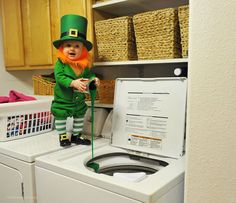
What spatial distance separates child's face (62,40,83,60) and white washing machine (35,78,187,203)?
0.34 m

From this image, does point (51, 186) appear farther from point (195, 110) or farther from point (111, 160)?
point (195, 110)

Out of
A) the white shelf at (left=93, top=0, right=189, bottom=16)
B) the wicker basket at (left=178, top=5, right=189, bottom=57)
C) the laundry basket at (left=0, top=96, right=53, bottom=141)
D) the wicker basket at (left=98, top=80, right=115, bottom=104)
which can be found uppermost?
the white shelf at (left=93, top=0, right=189, bottom=16)

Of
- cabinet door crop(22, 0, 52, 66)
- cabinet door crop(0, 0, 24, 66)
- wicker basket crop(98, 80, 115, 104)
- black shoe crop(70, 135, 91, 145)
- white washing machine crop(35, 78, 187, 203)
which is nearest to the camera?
white washing machine crop(35, 78, 187, 203)

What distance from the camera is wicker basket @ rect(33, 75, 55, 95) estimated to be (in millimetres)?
1982

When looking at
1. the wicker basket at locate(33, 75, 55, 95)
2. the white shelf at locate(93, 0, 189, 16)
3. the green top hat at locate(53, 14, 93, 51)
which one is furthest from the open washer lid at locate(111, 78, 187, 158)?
the wicker basket at locate(33, 75, 55, 95)

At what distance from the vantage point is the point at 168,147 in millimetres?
1309

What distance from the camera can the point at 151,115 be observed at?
1384 millimetres

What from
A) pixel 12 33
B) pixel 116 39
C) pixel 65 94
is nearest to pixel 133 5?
pixel 116 39

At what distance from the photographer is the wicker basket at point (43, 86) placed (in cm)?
198

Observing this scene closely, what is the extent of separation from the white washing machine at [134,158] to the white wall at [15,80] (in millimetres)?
1399

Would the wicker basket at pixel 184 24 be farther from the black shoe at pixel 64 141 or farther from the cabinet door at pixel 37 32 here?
the cabinet door at pixel 37 32

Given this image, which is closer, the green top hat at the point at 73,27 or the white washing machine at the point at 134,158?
the white washing machine at the point at 134,158

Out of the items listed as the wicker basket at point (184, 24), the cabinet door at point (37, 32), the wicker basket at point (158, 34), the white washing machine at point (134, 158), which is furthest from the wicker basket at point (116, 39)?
the cabinet door at point (37, 32)

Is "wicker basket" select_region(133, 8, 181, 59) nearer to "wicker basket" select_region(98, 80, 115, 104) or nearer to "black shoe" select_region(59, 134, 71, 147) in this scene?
"wicker basket" select_region(98, 80, 115, 104)
